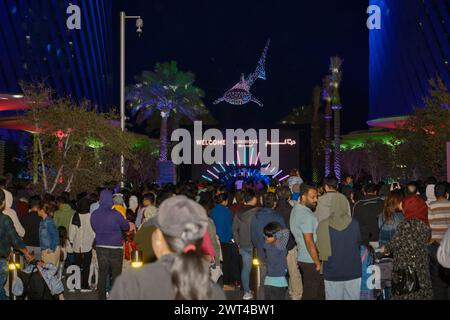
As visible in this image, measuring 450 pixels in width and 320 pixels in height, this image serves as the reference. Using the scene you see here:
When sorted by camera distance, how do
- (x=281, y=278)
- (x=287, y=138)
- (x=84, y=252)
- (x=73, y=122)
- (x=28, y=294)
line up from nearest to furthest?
(x=281, y=278)
(x=28, y=294)
(x=84, y=252)
(x=73, y=122)
(x=287, y=138)

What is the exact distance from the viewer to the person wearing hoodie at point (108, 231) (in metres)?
11.9

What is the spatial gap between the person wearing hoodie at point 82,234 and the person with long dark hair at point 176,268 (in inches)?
391

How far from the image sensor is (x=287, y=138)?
66375mm

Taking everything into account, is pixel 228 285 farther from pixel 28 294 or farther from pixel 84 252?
pixel 28 294

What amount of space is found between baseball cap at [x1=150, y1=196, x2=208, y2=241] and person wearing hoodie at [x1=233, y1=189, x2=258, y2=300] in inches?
359

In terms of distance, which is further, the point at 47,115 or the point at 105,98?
the point at 105,98

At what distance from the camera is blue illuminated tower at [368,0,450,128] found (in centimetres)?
6931

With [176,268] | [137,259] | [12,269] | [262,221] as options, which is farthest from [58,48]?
[176,268]

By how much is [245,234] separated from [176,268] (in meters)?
9.61

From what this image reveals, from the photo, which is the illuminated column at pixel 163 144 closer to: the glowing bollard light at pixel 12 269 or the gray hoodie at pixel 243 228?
the gray hoodie at pixel 243 228

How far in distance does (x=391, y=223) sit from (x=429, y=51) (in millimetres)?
61786

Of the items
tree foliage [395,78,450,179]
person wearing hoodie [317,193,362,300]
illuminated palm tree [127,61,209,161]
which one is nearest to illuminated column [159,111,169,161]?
illuminated palm tree [127,61,209,161]

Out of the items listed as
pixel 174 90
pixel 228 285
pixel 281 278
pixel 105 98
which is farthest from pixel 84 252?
pixel 105 98

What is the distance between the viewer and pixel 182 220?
429 centimetres
